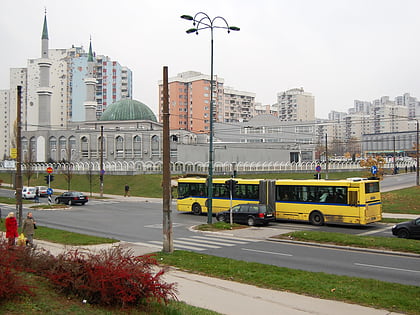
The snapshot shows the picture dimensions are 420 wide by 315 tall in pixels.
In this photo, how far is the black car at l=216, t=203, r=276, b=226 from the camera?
79.0ft

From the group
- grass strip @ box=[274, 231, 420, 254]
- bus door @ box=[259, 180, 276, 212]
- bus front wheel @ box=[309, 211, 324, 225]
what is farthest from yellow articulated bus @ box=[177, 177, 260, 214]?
grass strip @ box=[274, 231, 420, 254]

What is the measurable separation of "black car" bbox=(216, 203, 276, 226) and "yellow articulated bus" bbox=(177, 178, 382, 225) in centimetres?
194

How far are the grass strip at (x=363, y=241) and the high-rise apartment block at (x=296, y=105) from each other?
14924 cm

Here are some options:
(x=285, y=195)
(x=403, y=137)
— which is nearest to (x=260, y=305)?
(x=285, y=195)

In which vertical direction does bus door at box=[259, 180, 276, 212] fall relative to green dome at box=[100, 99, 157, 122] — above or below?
below

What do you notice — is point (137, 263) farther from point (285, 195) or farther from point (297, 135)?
point (297, 135)

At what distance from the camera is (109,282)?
734 cm

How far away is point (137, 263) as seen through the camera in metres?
8.31

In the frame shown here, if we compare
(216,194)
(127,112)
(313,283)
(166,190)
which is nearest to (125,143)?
(127,112)

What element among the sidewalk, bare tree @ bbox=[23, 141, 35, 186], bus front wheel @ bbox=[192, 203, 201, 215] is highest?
bare tree @ bbox=[23, 141, 35, 186]

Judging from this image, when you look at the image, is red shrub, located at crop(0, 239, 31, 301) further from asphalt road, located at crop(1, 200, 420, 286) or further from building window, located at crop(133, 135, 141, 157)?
building window, located at crop(133, 135, 141, 157)

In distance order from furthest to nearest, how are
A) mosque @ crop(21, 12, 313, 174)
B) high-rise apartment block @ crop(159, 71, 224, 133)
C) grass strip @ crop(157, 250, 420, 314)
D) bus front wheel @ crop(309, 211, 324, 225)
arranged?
high-rise apartment block @ crop(159, 71, 224, 133), mosque @ crop(21, 12, 313, 174), bus front wheel @ crop(309, 211, 324, 225), grass strip @ crop(157, 250, 420, 314)

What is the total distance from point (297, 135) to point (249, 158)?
24.6m

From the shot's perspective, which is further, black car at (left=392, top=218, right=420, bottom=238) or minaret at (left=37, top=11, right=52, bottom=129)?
minaret at (left=37, top=11, right=52, bottom=129)
